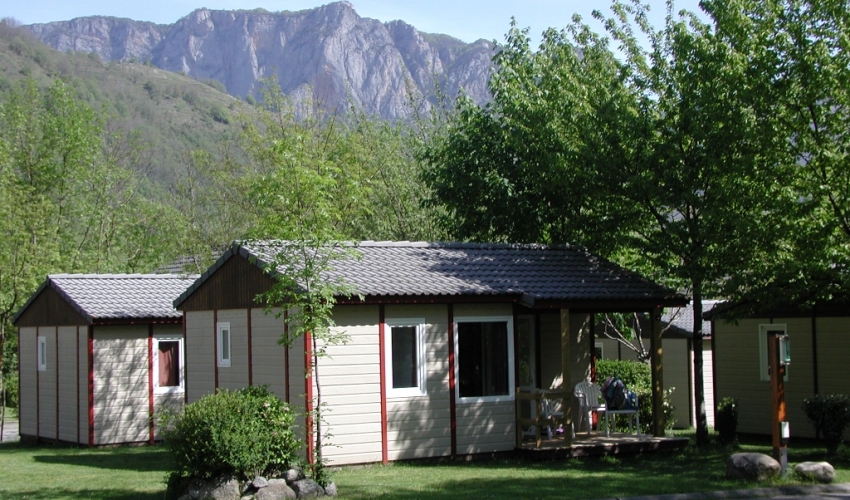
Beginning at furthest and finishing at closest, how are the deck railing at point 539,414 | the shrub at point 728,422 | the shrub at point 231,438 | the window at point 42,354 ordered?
1. the window at point 42,354
2. the shrub at point 728,422
3. the deck railing at point 539,414
4. the shrub at point 231,438

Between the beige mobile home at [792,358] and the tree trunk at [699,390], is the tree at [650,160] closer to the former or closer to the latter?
the tree trunk at [699,390]

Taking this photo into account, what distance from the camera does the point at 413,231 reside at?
29.8 metres

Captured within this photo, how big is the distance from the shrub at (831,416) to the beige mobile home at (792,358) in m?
1.96

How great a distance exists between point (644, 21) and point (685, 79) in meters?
2.21

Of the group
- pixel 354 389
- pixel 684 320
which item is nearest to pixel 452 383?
pixel 354 389

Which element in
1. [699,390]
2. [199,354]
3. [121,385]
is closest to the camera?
[699,390]

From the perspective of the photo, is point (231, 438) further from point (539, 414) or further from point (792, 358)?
point (792, 358)

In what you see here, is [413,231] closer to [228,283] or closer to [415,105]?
[415,105]

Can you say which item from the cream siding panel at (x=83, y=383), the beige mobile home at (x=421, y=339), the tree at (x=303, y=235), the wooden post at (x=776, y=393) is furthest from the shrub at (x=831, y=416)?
the cream siding panel at (x=83, y=383)

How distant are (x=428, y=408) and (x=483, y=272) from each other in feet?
9.26

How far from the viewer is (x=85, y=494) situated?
14016 millimetres

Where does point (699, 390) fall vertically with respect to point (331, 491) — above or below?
above

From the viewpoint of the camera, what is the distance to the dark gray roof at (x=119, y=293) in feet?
72.5

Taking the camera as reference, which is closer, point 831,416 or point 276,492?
point 276,492
